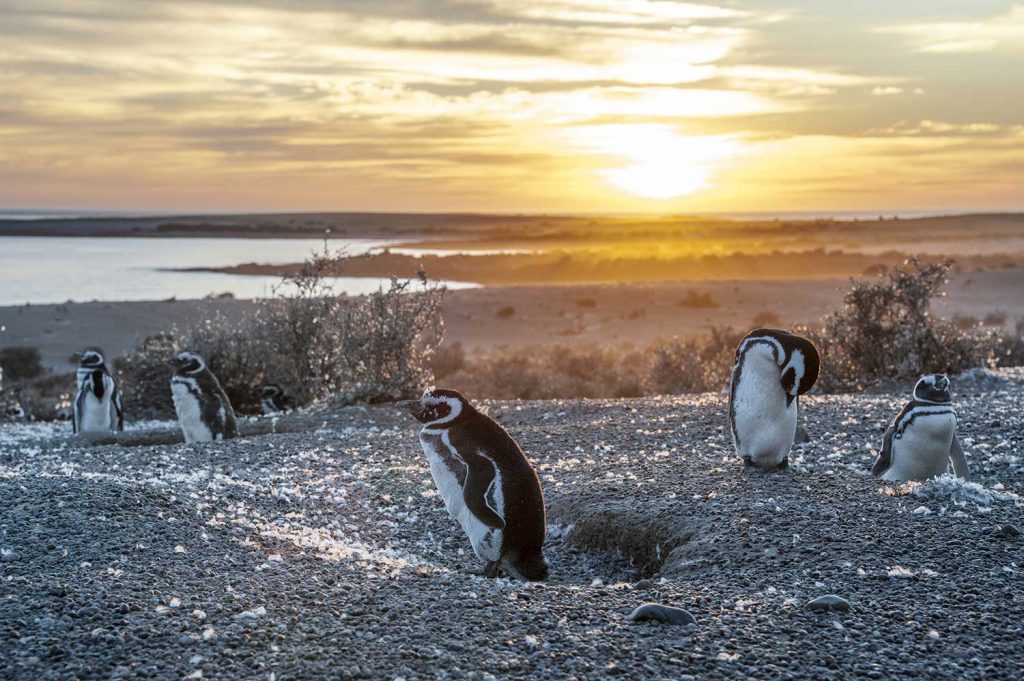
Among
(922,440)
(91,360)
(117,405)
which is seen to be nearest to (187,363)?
(117,405)

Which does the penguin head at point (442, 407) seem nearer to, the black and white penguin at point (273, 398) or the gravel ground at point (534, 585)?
the gravel ground at point (534, 585)

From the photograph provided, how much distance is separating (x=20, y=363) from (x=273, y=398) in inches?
401

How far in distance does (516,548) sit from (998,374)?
7878 millimetres

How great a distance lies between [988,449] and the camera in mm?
7516

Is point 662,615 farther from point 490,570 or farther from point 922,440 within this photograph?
point 922,440

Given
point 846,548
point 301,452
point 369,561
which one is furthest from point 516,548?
point 301,452

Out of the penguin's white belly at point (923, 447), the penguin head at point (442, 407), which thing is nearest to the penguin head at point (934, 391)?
the penguin's white belly at point (923, 447)

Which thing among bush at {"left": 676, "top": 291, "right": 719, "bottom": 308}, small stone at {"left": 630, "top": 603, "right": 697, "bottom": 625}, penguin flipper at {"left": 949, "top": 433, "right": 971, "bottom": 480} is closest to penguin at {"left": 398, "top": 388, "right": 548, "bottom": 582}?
small stone at {"left": 630, "top": 603, "right": 697, "bottom": 625}

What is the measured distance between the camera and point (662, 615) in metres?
4.04

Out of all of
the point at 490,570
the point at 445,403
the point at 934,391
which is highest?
the point at 445,403

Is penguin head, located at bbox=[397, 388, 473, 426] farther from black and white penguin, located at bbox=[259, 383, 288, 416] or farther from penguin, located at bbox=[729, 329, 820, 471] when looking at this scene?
black and white penguin, located at bbox=[259, 383, 288, 416]

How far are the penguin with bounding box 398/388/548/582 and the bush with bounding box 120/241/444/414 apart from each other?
559 cm

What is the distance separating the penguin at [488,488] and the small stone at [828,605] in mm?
1481

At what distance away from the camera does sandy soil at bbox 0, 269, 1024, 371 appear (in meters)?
25.8
